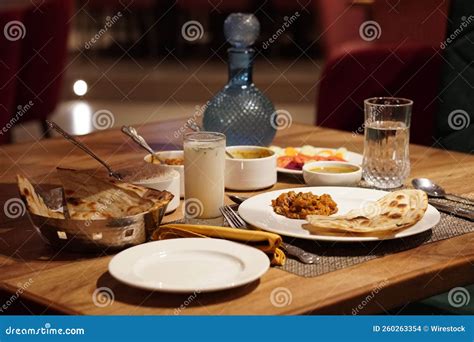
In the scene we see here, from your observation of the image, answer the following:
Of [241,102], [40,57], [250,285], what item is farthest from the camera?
[40,57]

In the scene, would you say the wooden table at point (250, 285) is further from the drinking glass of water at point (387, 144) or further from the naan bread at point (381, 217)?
the drinking glass of water at point (387, 144)

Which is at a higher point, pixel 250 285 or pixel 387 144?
pixel 387 144

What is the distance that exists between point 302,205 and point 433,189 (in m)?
0.39

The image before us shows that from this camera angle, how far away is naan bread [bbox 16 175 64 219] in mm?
1525

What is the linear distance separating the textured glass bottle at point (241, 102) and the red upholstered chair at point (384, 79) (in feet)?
4.10

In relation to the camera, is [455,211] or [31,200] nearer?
[31,200]

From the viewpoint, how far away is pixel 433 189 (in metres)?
1.90

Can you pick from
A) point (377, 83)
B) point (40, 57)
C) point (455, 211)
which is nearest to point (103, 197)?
point (455, 211)

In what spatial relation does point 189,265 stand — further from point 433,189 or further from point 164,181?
point 433,189

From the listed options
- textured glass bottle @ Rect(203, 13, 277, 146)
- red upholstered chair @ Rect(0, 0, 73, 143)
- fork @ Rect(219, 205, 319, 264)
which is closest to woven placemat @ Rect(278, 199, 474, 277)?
fork @ Rect(219, 205, 319, 264)

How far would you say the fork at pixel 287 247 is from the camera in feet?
4.83

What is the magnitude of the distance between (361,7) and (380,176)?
3290 millimetres

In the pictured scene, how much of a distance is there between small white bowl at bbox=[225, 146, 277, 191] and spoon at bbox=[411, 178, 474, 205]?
326mm

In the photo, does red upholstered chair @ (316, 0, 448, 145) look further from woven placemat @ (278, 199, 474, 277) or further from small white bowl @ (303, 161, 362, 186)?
woven placemat @ (278, 199, 474, 277)
